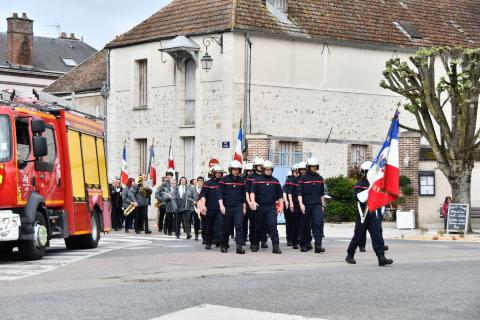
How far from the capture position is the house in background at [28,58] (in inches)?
2606

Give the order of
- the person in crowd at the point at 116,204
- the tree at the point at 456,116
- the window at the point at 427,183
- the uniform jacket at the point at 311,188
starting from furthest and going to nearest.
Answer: the window at the point at 427,183 → the person in crowd at the point at 116,204 → the tree at the point at 456,116 → the uniform jacket at the point at 311,188

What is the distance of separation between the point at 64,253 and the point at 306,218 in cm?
516

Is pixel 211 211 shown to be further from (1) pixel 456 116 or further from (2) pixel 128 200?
(1) pixel 456 116

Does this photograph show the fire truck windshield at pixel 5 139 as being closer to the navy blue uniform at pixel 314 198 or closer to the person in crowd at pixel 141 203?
the navy blue uniform at pixel 314 198

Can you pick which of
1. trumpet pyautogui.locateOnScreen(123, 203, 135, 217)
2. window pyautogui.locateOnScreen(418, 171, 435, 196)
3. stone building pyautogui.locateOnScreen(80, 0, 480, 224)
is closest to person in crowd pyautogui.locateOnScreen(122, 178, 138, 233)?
trumpet pyautogui.locateOnScreen(123, 203, 135, 217)

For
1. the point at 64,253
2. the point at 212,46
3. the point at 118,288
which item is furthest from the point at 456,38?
the point at 118,288

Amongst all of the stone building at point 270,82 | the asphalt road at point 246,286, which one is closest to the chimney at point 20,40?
the stone building at point 270,82

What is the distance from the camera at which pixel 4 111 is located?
1916cm

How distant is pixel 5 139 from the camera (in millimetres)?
19016

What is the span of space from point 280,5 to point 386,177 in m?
25.4

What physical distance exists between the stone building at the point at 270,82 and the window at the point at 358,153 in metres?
0.05

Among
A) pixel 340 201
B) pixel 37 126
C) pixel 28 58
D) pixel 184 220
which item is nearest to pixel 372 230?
pixel 37 126

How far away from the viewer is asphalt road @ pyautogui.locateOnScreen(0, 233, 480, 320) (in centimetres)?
1142

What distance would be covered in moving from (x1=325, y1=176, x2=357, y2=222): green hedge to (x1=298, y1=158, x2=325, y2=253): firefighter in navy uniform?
15.9 m
